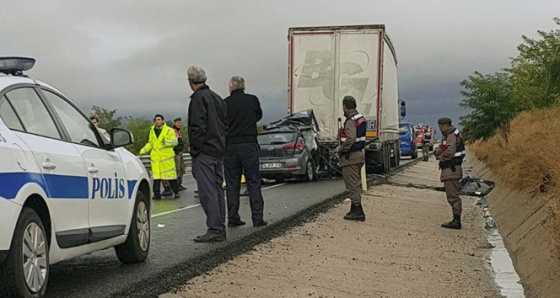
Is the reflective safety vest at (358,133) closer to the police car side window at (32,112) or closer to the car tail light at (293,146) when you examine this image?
the police car side window at (32,112)

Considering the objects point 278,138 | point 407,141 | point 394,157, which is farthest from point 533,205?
point 407,141

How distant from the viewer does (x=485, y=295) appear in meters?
9.11

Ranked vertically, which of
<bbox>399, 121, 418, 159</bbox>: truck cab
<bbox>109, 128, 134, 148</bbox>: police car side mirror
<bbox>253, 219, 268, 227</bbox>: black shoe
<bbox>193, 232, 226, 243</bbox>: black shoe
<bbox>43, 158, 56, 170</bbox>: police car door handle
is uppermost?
<bbox>109, 128, 134, 148</bbox>: police car side mirror

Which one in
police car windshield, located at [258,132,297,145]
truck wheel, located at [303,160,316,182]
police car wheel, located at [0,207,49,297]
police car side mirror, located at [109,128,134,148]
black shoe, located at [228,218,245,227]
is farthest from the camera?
truck wheel, located at [303,160,316,182]

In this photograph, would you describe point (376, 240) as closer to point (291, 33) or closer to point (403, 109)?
point (291, 33)

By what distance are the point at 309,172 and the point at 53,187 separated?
16.7 meters

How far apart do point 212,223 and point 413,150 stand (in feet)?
130

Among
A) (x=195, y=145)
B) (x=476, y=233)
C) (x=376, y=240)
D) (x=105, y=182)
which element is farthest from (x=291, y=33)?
(x=105, y=182)

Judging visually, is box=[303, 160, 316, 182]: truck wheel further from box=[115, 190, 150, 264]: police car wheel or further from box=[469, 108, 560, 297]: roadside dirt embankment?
box=[115, 190, 150, 264]: police car wheel

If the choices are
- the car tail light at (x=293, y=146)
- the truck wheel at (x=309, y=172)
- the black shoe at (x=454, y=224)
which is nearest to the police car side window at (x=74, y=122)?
the black shoe at (x=454, y=224)

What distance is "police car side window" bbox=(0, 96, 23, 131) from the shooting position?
227 inches

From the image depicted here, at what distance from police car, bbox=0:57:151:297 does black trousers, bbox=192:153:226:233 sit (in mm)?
1316

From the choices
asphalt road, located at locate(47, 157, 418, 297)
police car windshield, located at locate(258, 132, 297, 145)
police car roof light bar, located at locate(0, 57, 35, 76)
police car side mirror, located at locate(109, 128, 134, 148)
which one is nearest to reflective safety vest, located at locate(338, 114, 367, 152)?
asphalt road, located at locate(47, 157, 418, 297)

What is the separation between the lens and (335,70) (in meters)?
22.8
